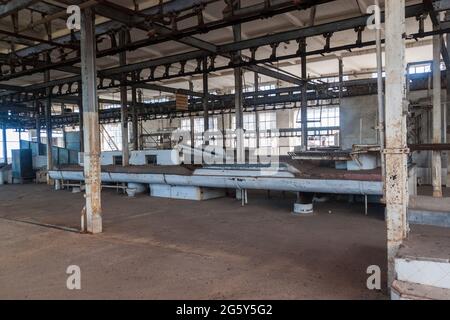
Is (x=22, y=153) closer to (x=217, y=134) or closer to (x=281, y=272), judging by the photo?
(x=217, y=134)

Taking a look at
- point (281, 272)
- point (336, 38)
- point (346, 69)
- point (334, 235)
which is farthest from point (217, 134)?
point (281, 272)

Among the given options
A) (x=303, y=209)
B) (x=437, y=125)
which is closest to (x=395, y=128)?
(x=303, y=209)

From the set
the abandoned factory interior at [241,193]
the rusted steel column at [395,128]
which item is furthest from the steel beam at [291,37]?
the rusted steel column at [395,128]

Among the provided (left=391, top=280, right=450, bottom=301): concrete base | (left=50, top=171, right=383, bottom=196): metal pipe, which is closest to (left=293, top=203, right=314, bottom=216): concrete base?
(left=50, top=171, right=383, bottom=196): metal pipe

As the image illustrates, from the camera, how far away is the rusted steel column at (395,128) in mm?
2939

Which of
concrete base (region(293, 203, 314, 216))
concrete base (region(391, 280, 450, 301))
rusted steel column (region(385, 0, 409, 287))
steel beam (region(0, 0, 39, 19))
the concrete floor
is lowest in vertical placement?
the concrete floor

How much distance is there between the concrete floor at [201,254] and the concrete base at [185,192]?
122 cm

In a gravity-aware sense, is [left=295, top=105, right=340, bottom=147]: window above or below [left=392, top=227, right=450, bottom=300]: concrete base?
above

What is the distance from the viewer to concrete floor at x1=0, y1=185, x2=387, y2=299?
3344 millimetres

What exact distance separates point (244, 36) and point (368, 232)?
718cm

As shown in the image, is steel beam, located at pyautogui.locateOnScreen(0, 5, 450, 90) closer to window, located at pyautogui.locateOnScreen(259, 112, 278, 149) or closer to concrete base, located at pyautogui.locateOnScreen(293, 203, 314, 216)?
concrete base, located at pyautogui.locateOnScreen(293, 203, 314, 216)

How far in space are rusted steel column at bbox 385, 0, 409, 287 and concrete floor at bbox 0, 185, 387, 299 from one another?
0.68 m

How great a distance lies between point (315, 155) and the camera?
8.17 meters

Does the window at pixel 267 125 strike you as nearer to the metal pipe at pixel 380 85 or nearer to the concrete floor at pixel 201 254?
the concrete floor at pixel 201 254
